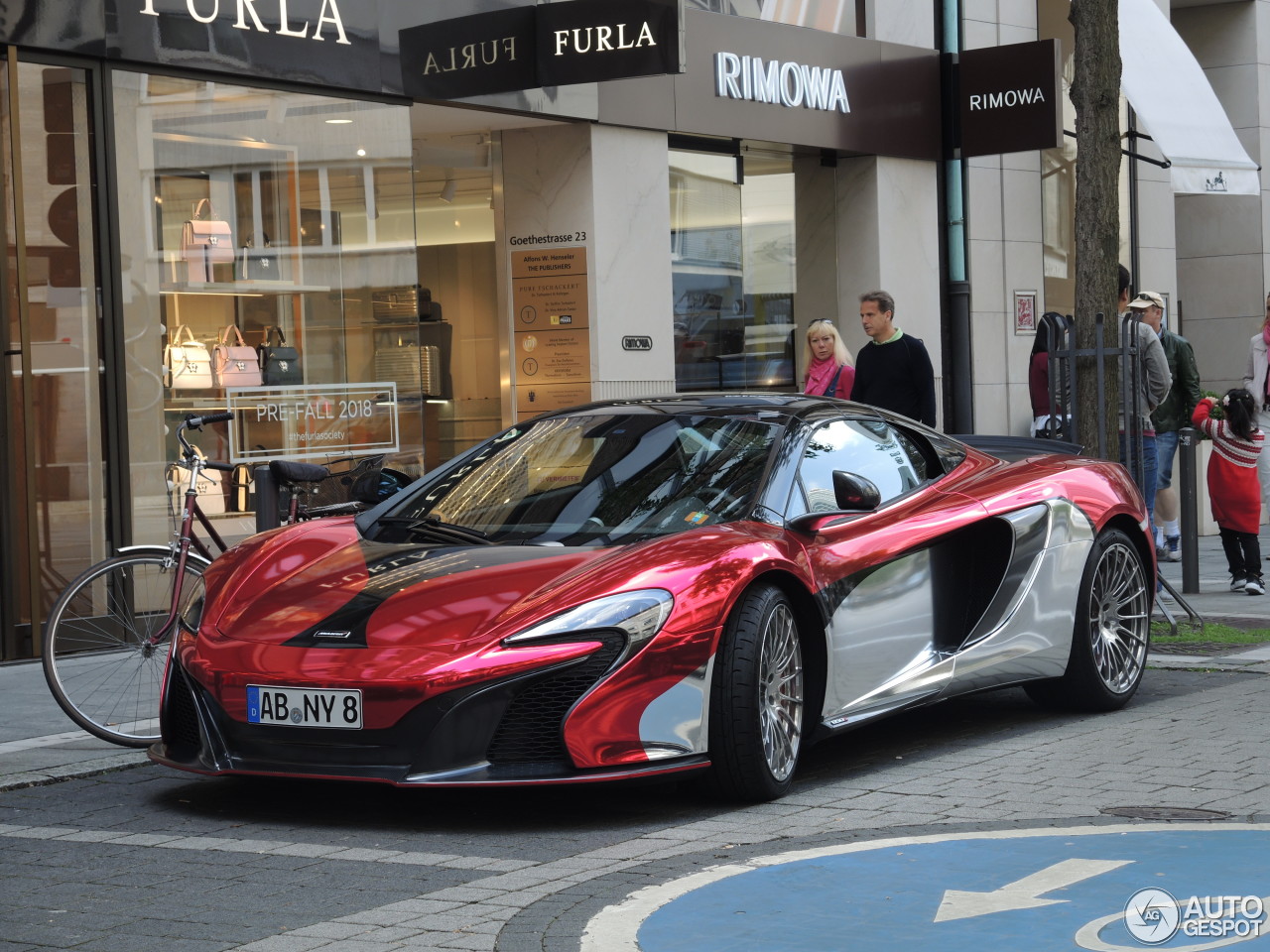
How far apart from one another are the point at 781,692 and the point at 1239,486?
7683mm

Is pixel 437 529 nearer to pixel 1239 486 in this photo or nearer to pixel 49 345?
pixel 49 345

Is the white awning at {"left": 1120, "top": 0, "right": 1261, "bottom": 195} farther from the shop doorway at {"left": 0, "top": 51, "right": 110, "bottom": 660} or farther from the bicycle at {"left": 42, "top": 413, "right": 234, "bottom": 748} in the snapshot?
the bicycle at {"left": 42, "top": 413, "right": 234, "bottom": 748}

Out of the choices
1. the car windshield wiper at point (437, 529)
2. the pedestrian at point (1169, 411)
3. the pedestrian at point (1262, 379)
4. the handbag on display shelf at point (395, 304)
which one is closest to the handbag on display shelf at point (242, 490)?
the handbag on display shelf at point (395, 304)

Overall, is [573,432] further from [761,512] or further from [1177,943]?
[1177,943]

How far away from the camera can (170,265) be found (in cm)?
1123

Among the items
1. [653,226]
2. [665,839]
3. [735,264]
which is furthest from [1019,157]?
[665,839]

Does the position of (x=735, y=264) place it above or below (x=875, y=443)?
above

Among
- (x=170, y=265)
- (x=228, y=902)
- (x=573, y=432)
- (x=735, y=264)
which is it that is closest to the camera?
(x=228, y=902)

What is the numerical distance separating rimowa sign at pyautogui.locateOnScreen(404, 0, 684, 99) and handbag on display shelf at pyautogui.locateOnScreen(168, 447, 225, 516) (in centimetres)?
343

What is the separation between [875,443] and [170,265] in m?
5.85

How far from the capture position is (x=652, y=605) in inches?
212

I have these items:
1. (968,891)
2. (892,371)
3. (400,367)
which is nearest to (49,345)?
(400,367)

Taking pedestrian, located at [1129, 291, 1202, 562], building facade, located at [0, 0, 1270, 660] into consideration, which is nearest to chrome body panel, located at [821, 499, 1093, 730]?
building facade, located at [0, 0, 1270, 660]

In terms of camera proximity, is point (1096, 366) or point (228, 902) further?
point (1096, 366)
